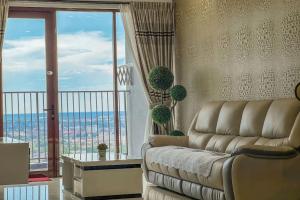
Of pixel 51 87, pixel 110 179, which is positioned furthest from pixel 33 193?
pixel 51 87

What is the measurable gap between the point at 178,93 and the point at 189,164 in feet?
8.09

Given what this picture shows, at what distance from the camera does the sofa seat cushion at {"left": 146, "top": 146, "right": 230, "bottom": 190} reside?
15.3 feet

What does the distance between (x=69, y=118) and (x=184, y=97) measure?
2253mm

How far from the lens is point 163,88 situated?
7.64 meters

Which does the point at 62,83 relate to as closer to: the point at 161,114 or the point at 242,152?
the point at 161,114

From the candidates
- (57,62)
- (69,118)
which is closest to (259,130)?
(57,62)

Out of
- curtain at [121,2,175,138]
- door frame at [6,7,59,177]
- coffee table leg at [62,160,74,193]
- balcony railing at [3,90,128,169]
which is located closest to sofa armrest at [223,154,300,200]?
coffee table leg at [62,160,74,193]

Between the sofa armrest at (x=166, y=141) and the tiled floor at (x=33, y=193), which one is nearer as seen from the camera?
the tiled floor at (x=33, y=193)

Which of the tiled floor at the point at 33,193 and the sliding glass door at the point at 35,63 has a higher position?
the sliding glass door at the point at 35,63

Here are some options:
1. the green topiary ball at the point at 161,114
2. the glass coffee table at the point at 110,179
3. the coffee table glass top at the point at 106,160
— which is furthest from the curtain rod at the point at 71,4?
the glass coffee table at the point at 110,179

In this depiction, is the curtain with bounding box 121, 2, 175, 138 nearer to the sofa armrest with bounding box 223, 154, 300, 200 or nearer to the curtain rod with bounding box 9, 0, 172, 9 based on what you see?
the curtain rod with bounding box 9, 0, 172, 9

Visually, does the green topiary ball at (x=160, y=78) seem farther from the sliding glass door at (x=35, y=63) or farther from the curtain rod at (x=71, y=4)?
the sliding glass door at (x=35, y=63)

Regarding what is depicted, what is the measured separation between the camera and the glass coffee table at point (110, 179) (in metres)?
5.01

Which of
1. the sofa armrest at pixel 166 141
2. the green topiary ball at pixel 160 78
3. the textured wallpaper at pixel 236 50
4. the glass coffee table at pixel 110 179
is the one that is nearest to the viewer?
the glass coffee table at pixel 110 179
